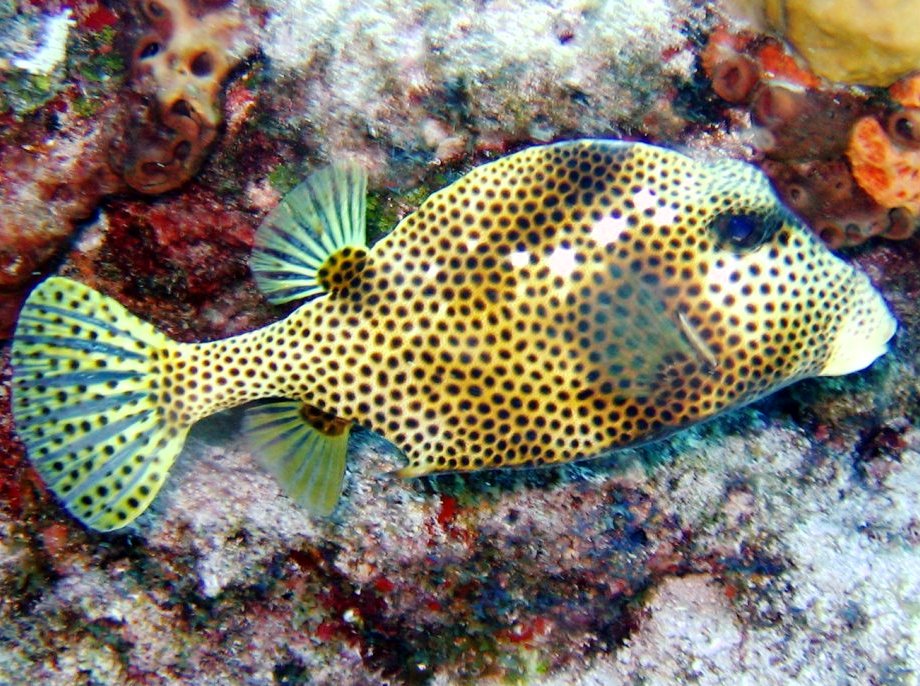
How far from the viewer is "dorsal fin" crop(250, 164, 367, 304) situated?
2.29m

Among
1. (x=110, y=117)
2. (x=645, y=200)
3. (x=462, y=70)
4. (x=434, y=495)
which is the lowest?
(x=434, y=495)

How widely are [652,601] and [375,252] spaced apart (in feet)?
6.86

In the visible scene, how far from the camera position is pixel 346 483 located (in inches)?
116

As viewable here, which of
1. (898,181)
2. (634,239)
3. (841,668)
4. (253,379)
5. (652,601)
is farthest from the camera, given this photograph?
(652,601)

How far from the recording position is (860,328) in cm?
233

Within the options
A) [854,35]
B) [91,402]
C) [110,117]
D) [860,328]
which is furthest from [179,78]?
[860,328]

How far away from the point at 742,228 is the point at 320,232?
1.46m

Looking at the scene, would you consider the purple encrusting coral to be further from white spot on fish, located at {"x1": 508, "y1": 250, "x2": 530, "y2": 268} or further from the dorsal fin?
white spot on fish, located at {"x1": 508, "y1": 250, "x2": 530, "y2": 268}

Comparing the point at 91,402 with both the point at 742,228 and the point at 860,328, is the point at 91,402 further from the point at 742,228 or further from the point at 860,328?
the point at 860,328

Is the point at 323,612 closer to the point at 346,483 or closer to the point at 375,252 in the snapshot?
the point at 346,483

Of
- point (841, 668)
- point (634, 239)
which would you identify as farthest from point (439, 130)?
point (841, 668)

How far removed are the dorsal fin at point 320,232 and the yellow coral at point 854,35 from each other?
1.70 metres

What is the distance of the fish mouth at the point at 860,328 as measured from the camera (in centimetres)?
231

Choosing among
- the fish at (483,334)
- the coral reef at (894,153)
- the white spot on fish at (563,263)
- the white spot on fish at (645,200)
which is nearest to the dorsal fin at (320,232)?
the fish at (483,334)
